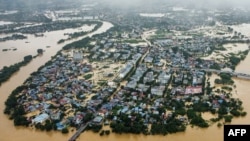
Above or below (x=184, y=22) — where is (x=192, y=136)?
below

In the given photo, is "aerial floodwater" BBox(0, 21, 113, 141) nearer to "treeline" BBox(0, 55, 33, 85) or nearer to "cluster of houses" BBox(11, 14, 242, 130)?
"treeline" BBox(0, 55, 33, 85)

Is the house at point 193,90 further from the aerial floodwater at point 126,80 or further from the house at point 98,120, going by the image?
the house at point 98,120

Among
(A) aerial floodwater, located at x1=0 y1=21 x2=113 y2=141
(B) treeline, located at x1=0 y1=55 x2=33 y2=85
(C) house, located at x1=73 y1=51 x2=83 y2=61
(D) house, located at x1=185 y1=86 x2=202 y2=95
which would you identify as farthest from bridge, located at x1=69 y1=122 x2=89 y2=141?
(C) house, located at x1=73 y1=51 x2=83 y2=61

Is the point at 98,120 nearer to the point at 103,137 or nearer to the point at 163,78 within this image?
the point at 103,137

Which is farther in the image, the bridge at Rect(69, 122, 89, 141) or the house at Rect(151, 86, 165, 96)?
the house at Rect(151, 86, 165, 96)

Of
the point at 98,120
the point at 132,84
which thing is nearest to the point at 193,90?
the point at 132,84

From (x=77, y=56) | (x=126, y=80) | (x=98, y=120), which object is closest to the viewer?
(x=98, y=120)

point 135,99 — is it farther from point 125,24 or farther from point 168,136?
point 125,24

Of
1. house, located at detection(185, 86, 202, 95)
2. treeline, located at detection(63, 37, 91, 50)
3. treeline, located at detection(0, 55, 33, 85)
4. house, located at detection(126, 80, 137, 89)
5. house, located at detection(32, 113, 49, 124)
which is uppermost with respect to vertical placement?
treeline, located at detection(63, 37, 91, 50)

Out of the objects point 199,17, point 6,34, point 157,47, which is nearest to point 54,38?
point 6,34
